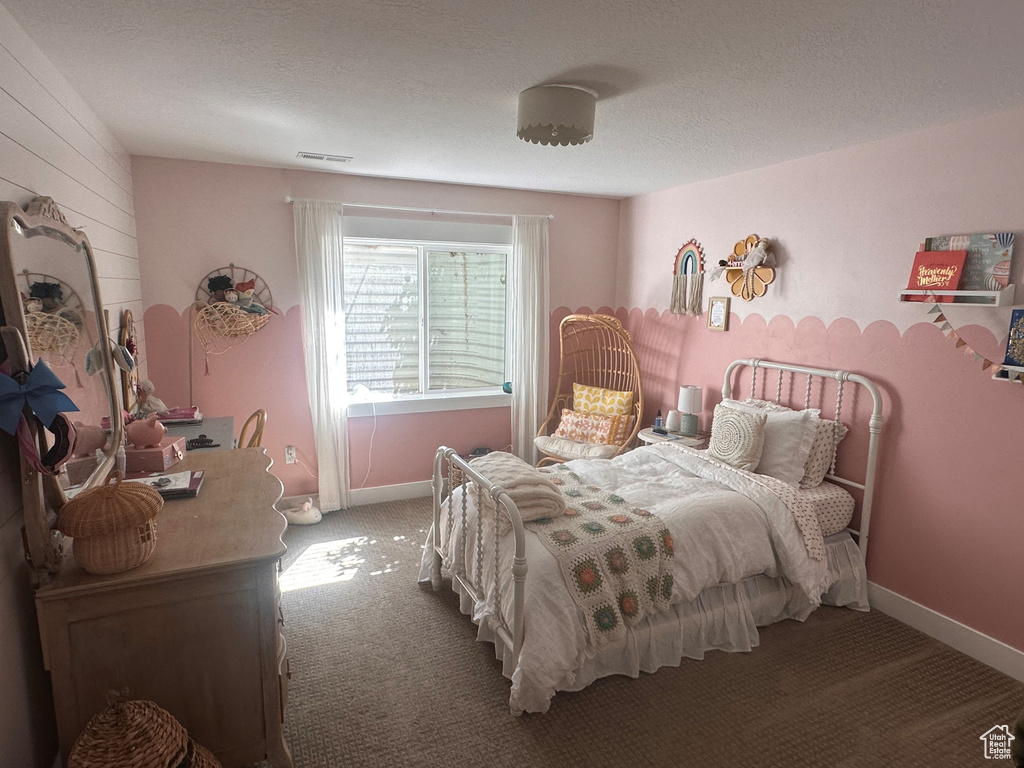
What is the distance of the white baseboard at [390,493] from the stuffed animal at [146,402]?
161cm

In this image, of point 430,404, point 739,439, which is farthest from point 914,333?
point 430,404

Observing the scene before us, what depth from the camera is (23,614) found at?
156cm

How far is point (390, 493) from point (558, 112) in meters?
3.12

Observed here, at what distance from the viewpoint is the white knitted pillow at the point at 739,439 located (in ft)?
10.5

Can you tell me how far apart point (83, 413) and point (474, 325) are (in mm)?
3118

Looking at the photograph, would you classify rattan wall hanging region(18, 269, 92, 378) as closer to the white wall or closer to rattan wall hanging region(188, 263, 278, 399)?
the white wall

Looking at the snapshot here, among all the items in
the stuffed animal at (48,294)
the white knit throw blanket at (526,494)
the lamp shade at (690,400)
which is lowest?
the white knit throw blanket at (526,494)

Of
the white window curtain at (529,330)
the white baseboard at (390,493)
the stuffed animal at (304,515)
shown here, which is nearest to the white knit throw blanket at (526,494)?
the stuffed animal at (304,515)

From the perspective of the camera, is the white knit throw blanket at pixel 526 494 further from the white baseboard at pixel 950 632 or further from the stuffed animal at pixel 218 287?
the stuffed animal at pixel 218 287

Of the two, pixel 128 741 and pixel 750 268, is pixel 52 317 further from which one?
pixel 750 268

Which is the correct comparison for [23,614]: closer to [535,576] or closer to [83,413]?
[83,413]

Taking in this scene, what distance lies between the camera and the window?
4.30 meters

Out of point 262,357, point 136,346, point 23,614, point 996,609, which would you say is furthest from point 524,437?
point 23,614

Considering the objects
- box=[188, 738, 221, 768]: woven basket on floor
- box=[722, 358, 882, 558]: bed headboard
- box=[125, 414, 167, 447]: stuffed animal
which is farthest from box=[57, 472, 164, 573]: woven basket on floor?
box=[722, 358, 882, 558]: bed headboard
